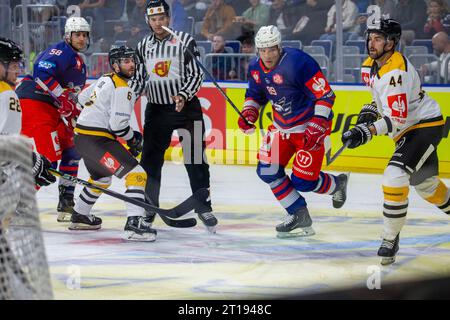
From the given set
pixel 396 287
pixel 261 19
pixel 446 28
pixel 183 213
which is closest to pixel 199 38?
pixel 261 19

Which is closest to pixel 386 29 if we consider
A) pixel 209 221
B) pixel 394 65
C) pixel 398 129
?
pixel 394 65

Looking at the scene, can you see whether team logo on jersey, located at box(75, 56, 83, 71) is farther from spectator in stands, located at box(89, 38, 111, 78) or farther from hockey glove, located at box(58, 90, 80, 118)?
spectator in stands, located at box(89, 38, 111, 78)

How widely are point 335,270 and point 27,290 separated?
2564mm

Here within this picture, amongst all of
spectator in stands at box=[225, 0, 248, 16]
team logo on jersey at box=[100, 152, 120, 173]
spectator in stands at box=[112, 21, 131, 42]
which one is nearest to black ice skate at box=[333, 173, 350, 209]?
team logo on jersey at box=[100, 152, 120, 173]

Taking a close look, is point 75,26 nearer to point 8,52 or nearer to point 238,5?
point 8,52

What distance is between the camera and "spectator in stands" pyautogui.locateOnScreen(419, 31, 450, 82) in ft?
26.2

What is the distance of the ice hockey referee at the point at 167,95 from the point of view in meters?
5.89

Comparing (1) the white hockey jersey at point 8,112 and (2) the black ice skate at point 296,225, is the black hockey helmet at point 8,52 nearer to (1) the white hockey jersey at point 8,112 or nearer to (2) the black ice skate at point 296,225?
(1) the white hockey jersey at point 8,112

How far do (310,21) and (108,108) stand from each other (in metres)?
4.23

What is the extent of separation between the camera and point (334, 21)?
9062mm

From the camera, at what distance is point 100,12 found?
35.2 ft

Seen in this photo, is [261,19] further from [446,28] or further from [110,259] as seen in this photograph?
[110,259]

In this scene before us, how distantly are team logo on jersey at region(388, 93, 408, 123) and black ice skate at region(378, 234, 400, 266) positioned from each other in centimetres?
66

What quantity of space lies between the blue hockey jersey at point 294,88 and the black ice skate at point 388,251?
101 centimetres
